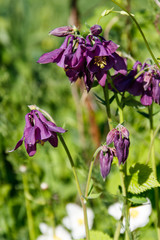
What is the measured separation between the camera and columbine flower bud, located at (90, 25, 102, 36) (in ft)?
3.95

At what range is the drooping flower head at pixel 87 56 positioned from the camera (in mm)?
1198

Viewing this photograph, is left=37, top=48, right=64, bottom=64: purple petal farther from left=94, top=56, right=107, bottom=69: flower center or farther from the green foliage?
the green foliage

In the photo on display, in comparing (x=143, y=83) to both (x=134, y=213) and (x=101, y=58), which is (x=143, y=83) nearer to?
(x=101, y=58)

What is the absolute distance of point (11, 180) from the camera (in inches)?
110

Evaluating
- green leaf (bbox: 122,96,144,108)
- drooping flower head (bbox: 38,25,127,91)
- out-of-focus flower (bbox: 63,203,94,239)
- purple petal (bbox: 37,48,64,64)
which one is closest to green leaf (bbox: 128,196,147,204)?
green leaf (bbox: 122,96,144,108)

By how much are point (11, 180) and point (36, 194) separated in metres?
0.36

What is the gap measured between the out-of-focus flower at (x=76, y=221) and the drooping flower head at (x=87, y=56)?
3.71 feet

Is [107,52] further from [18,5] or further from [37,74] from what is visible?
[18,5]

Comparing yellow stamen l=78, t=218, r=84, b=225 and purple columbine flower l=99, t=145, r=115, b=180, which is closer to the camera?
purple columbine flower l=99, t=145, r=115, b=180

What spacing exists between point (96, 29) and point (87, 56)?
10 cm

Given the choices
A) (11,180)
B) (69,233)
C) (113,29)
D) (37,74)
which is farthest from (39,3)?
(69,233)

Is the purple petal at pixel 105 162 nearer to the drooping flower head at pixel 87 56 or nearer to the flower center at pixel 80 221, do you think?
the drooping flower head at pixel 87 56

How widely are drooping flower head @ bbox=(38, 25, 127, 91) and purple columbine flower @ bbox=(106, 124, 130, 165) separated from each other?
0.54 feet

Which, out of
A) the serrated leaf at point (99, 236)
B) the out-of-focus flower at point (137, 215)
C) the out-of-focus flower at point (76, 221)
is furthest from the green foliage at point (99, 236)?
the out-of-focus flower at point (76, 221)
